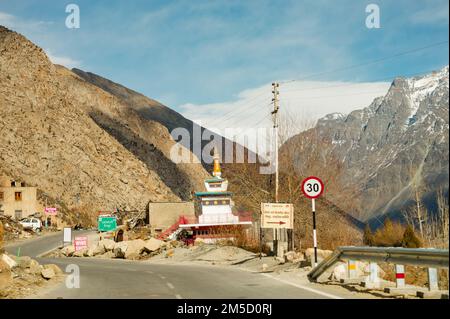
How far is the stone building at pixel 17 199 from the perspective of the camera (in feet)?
286

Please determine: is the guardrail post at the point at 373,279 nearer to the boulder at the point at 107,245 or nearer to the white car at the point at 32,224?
the boulder at the point at 107,245

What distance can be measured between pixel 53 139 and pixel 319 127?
2826 inches

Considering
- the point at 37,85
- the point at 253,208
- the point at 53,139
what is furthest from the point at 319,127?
the point at 37,85

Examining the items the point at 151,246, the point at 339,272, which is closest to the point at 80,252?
the point at 151,246

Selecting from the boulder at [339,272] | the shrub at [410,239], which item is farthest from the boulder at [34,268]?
the shrub at [410,239]

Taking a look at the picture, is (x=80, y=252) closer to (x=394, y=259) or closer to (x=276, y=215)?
(x=276, y=215)

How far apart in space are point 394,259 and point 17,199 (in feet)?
270

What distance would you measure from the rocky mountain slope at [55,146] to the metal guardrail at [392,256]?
85.0 meters

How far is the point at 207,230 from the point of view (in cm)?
5450

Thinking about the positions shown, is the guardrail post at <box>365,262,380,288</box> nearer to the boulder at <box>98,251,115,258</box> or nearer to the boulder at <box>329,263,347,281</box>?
the boulder at <box>329,263,347,281</box>

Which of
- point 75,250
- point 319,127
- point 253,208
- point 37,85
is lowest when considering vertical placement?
point 75,250

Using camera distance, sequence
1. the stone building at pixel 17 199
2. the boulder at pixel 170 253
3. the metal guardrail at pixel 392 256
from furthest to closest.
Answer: the stone building at pixel 17 199 < the boulder at pixel 170 253 < the metal guardrail at pixel 392 256

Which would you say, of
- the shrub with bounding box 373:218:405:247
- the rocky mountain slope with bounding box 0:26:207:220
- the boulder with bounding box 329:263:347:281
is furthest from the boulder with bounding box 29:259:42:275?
the rocky mountain slope with bounding box 0:26:207:220
